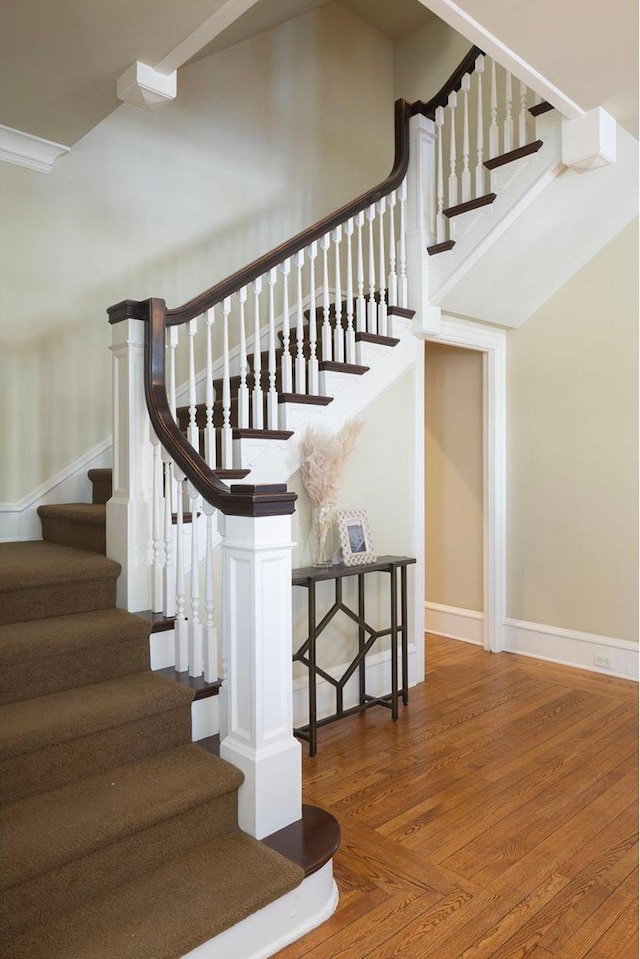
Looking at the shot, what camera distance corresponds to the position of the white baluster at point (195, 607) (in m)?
2.50

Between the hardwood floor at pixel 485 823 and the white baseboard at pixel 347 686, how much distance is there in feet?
0.41

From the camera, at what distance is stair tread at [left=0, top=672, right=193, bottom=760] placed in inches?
79.7

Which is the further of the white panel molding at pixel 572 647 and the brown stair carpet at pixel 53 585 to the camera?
the white panel molding at pixel 572 647

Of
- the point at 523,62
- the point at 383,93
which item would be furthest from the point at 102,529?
the point at 383,93

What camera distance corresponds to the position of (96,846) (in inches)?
72.3

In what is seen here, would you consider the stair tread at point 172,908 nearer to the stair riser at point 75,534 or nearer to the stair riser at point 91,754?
the stair riser at point 91,754

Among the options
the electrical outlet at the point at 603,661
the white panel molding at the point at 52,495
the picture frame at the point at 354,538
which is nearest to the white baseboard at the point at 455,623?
the electrical outlet at the point at 603,661

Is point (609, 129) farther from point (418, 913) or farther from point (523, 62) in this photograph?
point (418, 913)

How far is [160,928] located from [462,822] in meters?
1.31

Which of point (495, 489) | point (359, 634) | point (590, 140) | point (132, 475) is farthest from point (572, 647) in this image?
point (132, 475)

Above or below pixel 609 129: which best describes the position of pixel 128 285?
below

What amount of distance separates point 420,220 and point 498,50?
1512 millimetres

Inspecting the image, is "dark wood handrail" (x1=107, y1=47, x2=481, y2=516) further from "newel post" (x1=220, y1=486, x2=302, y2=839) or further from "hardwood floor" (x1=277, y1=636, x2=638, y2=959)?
"hardwood floor" (x1=277, y1=636, x2=638, y2=959)

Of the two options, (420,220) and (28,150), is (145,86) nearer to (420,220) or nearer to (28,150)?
(28,150)
